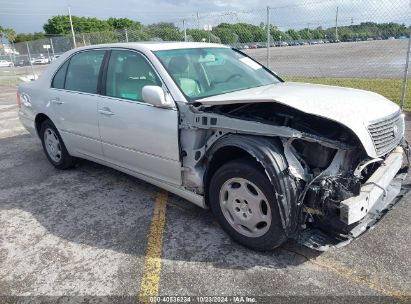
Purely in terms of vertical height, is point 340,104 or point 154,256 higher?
point 340,104

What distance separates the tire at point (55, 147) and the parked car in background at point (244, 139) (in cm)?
76

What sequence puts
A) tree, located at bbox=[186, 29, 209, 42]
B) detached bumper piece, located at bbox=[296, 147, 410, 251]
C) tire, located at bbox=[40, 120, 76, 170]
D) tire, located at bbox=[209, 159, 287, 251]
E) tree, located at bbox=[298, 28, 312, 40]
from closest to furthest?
detached bumper piece, located at bbox=[296, 147, 410, 251]
tire, located at bbox=[209, 159, 287, 251]
tire, located at bbox=[40, 120, 76, 170]
tree, located at bbox=[298, 28, 312, 40]
tree, located at bbox=[186, 29, 209, 42]

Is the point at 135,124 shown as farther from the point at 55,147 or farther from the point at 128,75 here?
the point at 55,147

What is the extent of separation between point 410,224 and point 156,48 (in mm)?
3034

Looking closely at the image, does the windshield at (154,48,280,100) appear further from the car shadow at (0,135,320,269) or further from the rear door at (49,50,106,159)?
the car shadow at (0,135,320,269)

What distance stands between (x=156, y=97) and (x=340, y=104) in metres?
1.57

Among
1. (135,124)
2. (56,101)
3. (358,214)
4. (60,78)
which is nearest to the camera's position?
(358,214)

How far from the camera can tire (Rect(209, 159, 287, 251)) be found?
2865mm

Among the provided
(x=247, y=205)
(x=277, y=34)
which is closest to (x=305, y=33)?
(x=277, y=34)

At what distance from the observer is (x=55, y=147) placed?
532 centimetres

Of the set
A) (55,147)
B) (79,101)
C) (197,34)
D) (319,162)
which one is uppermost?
(197,34)

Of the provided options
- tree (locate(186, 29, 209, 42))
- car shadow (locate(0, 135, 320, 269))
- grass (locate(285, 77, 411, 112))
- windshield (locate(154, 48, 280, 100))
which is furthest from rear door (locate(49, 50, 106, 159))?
tree (locate(186, 29, 209, 42))

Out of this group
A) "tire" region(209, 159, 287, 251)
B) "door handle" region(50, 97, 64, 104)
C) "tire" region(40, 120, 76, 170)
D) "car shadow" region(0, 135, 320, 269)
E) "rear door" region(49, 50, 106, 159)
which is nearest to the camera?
"tire" region(209, 159, 287, 251)

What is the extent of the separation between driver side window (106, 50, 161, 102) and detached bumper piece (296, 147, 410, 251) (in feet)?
6.65
